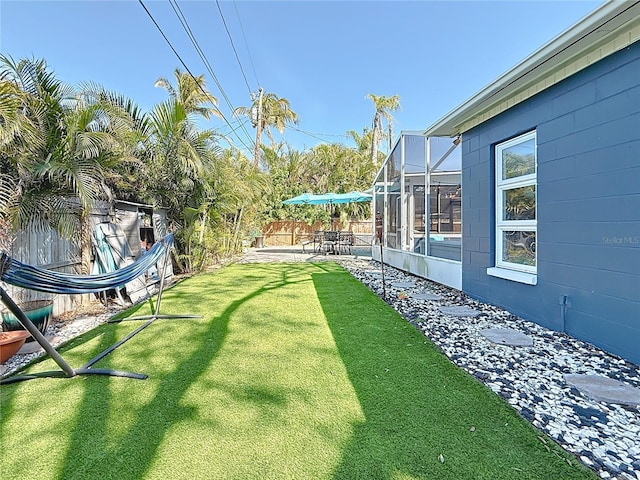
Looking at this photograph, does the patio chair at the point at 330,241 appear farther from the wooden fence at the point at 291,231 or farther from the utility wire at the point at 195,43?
the utility wire at the point at 195,43

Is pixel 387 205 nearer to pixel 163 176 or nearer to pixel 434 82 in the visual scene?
pixel 163 176

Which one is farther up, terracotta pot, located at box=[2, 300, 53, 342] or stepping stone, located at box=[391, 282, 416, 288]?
terracotta pot, located at box=[2, 300, 53, 342]

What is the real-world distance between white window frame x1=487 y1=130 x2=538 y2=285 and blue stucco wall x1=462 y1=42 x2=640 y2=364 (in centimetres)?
12

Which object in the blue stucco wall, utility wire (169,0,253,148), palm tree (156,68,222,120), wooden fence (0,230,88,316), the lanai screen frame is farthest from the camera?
palm tree (156,68,222,120)

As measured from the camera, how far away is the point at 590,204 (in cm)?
346

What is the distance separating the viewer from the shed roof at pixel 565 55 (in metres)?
2.88

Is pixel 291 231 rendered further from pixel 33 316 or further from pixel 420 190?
→ pixel 33 316

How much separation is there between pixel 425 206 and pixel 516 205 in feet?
8.94

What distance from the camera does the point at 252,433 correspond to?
2.06 m

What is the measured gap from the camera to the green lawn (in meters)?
1.78

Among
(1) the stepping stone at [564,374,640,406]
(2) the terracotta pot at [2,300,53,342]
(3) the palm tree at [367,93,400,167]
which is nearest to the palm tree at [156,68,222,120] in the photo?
(2) the terracotta pot at [2,300,53,342]

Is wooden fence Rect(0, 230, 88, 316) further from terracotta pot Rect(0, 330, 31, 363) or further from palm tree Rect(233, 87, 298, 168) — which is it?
palm tree Rect(233, 87, 298, 168)

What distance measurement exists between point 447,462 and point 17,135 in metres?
4.96

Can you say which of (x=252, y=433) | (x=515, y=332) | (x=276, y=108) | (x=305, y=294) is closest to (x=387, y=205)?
(x=305, y=294)
